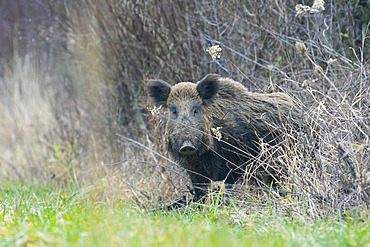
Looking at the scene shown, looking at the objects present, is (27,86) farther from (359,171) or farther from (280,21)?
(359,171)

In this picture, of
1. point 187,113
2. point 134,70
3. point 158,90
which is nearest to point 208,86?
point 187,113

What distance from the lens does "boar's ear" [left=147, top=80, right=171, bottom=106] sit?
5.38m

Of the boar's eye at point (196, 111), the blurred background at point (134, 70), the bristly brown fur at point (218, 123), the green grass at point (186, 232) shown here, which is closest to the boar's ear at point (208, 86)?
the bristly brown fur at point (218, 123)

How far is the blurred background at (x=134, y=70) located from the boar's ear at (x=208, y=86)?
0.70 metres

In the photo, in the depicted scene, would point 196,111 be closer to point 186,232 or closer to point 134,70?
point 186,232

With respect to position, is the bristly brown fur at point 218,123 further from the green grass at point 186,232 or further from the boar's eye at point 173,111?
the green grass at point 186,232

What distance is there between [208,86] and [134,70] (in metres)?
2.86

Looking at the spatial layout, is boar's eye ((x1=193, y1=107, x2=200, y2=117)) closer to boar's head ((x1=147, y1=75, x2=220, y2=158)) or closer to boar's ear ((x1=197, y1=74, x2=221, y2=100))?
boar's head ((x1=147, y1=75, x2=220, y2=158))

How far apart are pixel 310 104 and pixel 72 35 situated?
4.43m

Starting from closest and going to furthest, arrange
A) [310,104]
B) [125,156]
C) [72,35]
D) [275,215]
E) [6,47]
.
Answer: [275,215] → [310,104] → [125,156] → [72,35] → [6,47]

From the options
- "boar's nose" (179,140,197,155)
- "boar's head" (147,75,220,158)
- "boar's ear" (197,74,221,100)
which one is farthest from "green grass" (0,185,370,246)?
"boar's ear" (197,74,221,100)

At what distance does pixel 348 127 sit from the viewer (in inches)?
167

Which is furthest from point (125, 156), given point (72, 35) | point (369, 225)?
point (369, 225)

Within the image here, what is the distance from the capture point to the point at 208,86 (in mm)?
5312
